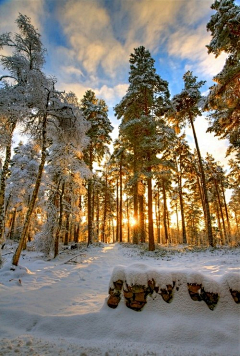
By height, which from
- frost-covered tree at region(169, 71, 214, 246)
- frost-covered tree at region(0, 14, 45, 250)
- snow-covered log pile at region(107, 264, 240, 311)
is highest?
frost-covered tree at region(169, 71, 214, 246)

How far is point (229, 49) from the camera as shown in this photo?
9.67 meters

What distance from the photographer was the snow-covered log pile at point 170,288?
12.9 feet

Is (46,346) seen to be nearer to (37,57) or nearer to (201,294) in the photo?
(201,294)

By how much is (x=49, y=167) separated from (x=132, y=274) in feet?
38.6

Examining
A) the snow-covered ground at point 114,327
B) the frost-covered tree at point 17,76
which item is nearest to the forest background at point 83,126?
the frost-covered tree at point 17,76

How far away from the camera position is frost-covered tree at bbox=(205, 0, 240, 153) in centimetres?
874

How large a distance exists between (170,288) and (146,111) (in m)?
13.1

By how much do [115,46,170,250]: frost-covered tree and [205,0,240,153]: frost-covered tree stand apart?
12.9 ft

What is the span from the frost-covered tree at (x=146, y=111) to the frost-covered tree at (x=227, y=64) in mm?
3933

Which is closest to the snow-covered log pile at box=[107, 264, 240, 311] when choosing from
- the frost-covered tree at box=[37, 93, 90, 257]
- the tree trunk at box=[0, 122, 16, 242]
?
the tree trunk at box=[0, 122, 16, 242]

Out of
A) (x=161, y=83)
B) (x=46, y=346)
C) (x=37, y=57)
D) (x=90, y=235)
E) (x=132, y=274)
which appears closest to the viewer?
(x=46, y=346)

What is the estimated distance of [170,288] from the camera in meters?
4.20

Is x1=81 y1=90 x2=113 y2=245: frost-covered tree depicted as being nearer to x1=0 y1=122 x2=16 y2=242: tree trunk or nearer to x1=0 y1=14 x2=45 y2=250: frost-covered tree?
x1=0 y1=14 x2=45 y2=250: frost-covered tree

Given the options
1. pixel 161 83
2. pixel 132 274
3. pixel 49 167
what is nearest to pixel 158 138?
pixel 161 83
